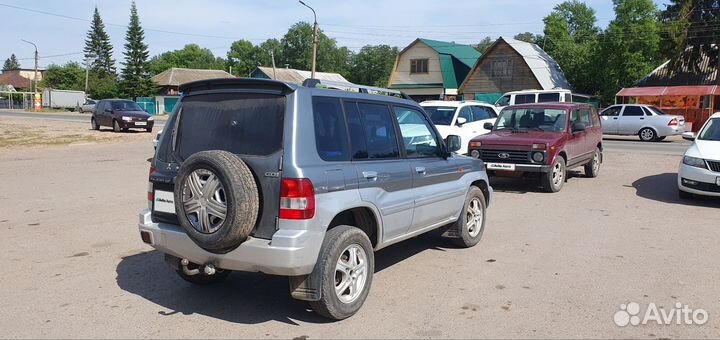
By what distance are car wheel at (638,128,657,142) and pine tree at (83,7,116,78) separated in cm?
9191

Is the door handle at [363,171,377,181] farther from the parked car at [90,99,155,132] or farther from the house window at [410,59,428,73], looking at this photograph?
the house window at [410,59,428,73]

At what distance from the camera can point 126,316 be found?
→ 446cm

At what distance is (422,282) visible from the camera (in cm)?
535

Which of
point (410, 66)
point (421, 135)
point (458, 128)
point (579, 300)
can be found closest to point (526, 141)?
point (458, 128)

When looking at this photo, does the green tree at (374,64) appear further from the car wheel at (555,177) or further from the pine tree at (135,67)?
the car wheel at (555,177)

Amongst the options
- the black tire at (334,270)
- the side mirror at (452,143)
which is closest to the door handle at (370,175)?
the black tire at (334,270)

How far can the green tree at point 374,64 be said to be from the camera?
8338 cm

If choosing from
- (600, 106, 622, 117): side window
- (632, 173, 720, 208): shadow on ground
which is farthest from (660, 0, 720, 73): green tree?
(632, 173, 720, 208): shadow on ground

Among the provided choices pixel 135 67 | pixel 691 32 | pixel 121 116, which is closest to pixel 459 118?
pixel 121 116

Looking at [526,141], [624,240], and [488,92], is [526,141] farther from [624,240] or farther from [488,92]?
[488,92]

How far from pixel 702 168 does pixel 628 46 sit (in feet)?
117

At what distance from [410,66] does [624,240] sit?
4664 cm

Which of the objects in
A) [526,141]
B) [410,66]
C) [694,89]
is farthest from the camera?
[410,66]

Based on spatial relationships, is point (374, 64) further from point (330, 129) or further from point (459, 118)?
point (330, 129)
